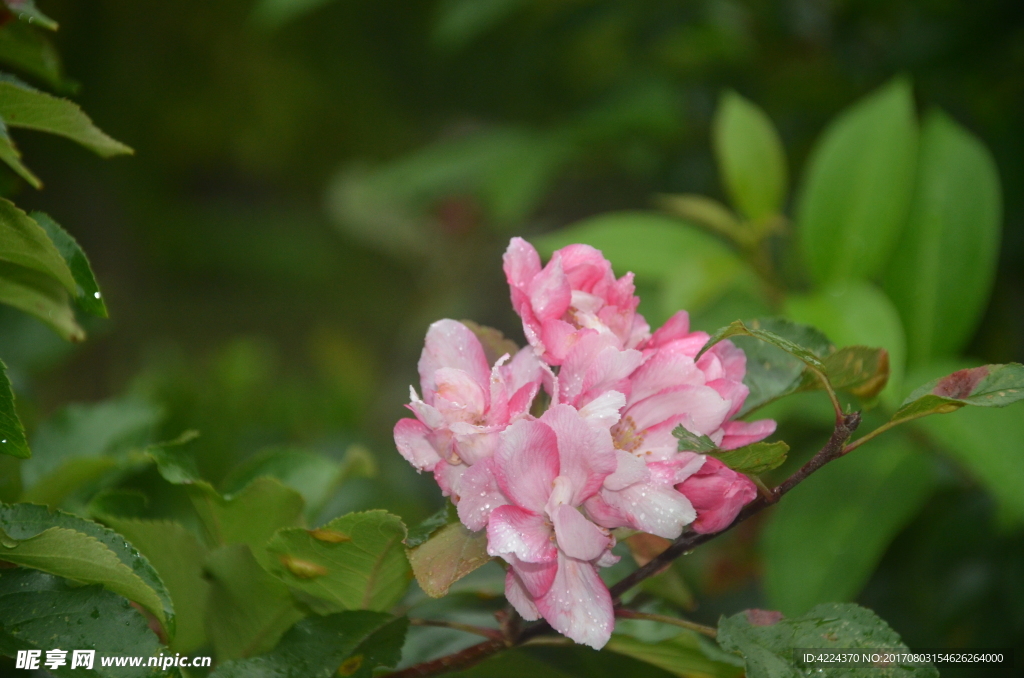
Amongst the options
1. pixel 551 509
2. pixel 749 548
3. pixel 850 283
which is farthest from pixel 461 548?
pixel 749 548

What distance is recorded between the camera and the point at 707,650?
1.65 ft

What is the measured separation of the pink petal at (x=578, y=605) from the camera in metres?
0.37

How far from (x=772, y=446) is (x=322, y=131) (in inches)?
88.8

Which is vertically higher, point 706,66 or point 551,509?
point 706,66

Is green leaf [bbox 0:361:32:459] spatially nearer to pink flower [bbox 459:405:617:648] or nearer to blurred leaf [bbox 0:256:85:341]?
blurred leaf [bbox 0:256:85:341]

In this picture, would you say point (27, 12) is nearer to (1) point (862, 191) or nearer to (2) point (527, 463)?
(2) point (527, 463)

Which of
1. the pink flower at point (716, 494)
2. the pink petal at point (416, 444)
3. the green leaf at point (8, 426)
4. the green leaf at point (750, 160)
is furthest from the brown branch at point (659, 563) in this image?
the green leaf at point (750, 160)

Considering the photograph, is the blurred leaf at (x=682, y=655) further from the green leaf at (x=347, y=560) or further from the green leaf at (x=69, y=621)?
the green leaf at (x=69, y=621)

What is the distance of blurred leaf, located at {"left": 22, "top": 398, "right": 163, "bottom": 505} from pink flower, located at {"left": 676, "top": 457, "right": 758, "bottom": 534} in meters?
0.44

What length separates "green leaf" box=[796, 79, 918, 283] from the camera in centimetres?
82

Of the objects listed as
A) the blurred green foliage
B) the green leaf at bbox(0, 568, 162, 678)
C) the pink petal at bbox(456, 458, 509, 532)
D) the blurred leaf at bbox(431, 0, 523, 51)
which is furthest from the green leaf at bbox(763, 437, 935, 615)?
the blurred leaf at bbox(431, 0, 523, 51)

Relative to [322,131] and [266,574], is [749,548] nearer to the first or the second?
[266,574]

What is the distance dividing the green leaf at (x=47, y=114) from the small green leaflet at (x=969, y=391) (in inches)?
17.3

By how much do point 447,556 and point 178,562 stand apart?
201mm
